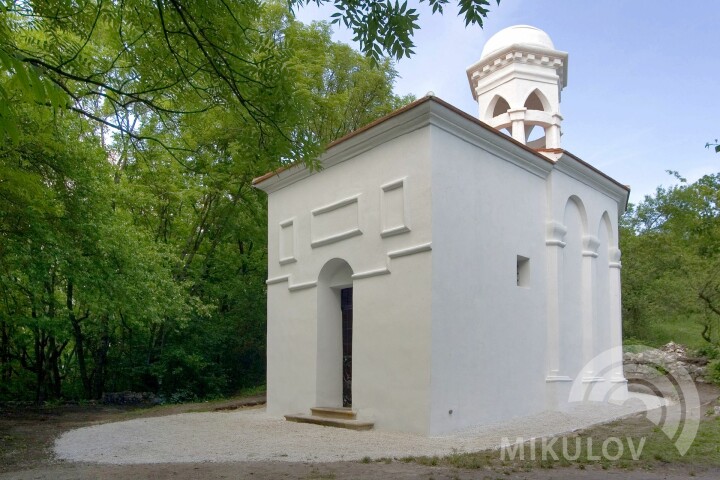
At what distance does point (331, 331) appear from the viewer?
13.2 metres

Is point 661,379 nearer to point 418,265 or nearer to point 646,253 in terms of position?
point 646,253

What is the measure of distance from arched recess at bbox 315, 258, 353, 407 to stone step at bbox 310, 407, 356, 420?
29cm

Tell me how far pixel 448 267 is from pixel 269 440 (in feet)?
13.7

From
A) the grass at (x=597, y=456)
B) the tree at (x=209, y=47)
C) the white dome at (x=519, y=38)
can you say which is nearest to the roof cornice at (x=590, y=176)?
the white dome at (x=519, y=38)

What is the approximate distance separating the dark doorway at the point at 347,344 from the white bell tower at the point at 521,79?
18.6 ft

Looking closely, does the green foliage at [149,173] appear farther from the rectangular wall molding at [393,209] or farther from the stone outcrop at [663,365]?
the stone outcrop at [663,365]

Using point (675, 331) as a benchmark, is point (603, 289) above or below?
above

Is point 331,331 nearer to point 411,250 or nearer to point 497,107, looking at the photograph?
point 411,250

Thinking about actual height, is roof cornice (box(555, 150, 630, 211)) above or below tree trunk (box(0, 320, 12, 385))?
above

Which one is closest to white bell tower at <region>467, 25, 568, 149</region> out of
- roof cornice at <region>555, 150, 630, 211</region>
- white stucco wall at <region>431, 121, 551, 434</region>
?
roof cornice at <region>555, 150, 630, 211</region>

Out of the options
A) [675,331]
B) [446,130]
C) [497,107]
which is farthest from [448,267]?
[675,331]

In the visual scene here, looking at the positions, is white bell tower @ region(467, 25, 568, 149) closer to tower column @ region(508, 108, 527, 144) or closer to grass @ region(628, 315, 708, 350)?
tower column @ region(508, 108, 527, 144)

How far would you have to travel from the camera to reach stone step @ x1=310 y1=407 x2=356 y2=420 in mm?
11492

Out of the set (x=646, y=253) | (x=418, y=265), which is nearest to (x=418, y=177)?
(x=418, y=265)
